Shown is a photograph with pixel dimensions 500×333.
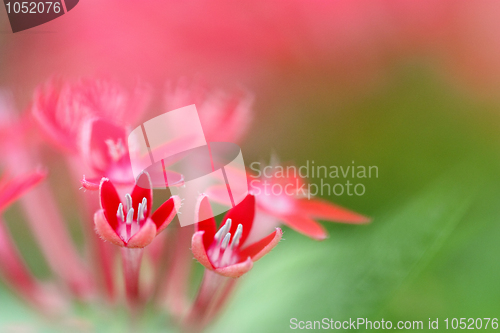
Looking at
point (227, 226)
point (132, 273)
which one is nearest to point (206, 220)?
point (227, 226)

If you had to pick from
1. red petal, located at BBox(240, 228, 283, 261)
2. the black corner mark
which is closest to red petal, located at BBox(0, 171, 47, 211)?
the black corner mark

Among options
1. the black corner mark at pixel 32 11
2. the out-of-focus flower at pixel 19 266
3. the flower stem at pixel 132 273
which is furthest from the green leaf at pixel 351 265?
the black corner mark at pixel 32 11

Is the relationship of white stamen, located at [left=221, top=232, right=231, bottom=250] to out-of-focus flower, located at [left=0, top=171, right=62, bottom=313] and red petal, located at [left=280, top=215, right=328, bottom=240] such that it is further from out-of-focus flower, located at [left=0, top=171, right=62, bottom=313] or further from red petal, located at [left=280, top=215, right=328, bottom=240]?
out-of-focus flower, located at [left=0, top=171, right=62, bottom=313]

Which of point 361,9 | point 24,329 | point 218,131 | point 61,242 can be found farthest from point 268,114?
point 24,329

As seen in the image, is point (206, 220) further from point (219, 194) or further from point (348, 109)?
point (348, 109)

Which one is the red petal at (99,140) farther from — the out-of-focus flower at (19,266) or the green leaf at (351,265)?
the green leaf at (351,265)
